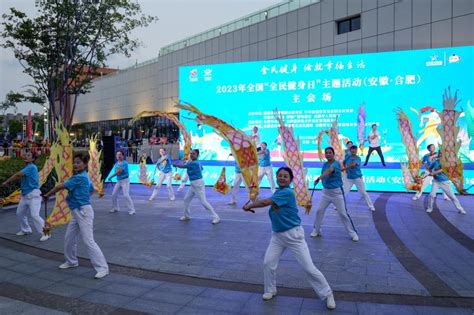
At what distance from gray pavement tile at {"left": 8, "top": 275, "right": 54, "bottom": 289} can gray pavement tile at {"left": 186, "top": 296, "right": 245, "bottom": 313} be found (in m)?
2.00

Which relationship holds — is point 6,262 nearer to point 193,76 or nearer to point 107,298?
point 107,298

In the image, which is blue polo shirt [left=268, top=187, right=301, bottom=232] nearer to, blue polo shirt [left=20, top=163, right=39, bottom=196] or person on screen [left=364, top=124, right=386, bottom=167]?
blue polo shirt [left=20, top=163, right=39, bottom=196]

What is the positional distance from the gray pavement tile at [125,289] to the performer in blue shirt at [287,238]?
1476mm

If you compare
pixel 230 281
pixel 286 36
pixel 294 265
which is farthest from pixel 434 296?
A: pixel 286 36

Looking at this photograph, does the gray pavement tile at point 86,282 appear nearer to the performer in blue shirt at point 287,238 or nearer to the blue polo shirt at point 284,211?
the performer in blue shirt at point 287,238

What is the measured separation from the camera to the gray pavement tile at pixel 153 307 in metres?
4.06

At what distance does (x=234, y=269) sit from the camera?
211 inches

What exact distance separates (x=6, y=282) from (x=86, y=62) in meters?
13.4

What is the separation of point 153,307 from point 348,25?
21207 millimetres

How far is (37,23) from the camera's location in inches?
588

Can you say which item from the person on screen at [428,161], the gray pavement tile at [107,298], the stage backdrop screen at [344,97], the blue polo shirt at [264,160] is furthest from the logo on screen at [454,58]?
the gray pavement tile at [107,298]

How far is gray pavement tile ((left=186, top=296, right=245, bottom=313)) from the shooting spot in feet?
13.5

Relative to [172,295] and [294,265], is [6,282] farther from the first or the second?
[294,265]

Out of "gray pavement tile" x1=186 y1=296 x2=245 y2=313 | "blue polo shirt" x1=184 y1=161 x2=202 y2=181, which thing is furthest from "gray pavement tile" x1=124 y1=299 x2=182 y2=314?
"blue polo shirt" x1=184 y1=161 x2=202 y2=181
